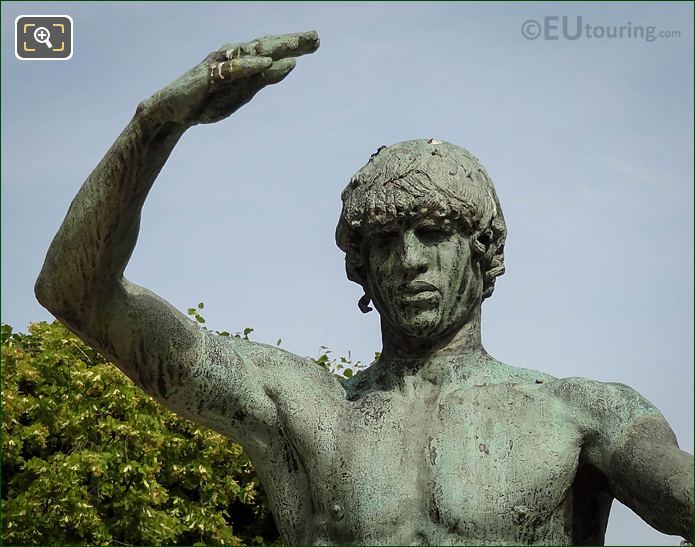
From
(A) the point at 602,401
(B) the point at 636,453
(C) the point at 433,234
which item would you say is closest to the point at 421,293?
(C) the point at 433,234

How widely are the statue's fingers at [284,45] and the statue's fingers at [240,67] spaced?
0.05 metres

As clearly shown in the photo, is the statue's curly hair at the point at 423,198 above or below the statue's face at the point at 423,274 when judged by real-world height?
above

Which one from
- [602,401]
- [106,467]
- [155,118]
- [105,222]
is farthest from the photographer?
[106,467]

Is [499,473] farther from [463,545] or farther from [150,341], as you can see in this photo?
[150,341]

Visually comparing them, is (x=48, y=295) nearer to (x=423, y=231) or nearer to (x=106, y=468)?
(x=423, y=231)

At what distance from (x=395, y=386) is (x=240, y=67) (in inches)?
65.8

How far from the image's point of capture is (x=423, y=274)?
6.68 m

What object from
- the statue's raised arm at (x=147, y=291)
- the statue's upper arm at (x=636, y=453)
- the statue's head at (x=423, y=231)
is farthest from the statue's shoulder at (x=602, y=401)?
the statue's raised arm at (x=147, y=291)

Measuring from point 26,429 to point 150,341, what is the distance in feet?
37.8

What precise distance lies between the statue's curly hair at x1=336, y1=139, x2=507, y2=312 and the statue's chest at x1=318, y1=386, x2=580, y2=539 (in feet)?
2.05

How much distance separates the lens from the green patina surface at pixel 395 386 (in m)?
6.33

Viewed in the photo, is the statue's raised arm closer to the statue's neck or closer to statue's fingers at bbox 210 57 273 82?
statue's fingers at bbox 210 57 273 82

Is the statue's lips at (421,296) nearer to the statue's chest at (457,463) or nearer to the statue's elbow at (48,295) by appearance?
the statue's chest at (457,463)

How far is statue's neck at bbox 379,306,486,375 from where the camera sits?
6883mm
